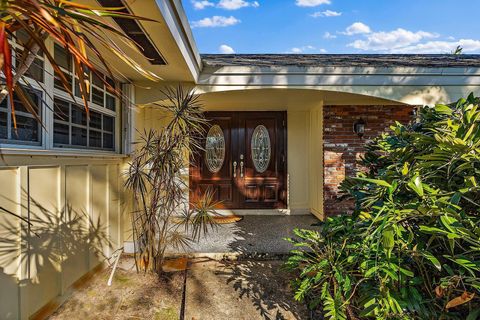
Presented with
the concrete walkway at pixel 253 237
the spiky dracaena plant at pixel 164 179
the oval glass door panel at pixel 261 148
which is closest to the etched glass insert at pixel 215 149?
the oval glass door panel at pixel 261 148

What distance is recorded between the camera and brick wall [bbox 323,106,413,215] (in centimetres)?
501

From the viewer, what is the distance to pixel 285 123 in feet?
19.8

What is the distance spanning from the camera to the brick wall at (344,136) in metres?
5.01

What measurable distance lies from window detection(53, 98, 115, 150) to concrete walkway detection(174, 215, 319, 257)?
194cm

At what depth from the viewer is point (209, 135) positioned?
6.02 meters

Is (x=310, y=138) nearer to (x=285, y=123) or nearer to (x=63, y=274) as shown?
(x=285, y=123)

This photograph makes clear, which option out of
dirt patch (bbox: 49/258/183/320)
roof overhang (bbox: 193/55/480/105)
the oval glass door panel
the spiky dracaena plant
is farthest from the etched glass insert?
dirt patch (bbox: 49/258/183/320)

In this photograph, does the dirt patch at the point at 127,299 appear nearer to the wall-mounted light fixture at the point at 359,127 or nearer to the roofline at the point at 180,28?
the roofline at the point at 180,28

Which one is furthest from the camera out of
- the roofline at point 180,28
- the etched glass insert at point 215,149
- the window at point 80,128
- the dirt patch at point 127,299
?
the etched glass insert at point 215,149

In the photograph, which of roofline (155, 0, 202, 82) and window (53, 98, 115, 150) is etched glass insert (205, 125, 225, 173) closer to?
window (53, 98, 115, 150)

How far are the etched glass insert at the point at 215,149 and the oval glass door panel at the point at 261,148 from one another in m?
0.75

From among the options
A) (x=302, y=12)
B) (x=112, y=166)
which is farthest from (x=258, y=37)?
(x=112, y=166)

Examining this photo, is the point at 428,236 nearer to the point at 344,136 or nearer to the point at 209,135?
the point at 344,136

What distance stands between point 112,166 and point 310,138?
4.20 m
